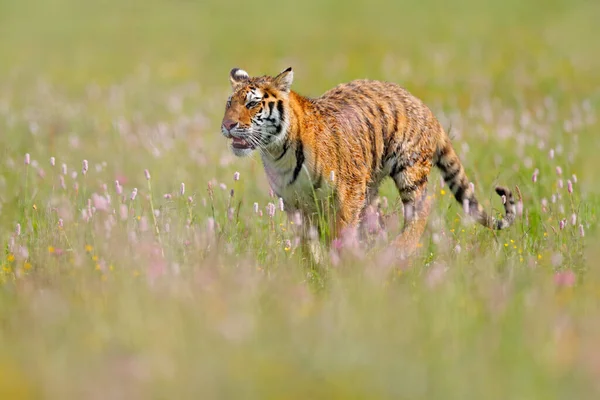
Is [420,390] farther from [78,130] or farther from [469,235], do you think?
[78,130]

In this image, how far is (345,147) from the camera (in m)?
7.62

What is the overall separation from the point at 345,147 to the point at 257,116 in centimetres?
88

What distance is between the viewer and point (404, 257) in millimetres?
6297

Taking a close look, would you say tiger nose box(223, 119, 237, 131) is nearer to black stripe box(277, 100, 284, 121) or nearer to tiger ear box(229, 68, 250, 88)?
black stripe box(277, 100, 284, 121)

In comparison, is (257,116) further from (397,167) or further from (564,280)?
(564,280)

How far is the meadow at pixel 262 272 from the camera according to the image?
3713 millimetres

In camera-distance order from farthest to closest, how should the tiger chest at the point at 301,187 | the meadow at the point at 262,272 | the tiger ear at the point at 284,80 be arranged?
the tiger ear at the point at 284,80, the tiger chest at the point at 301,187, the meadow at the point at 262,272

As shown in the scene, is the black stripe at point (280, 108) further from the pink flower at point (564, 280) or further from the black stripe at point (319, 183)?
the pink flower at point (564, 280)

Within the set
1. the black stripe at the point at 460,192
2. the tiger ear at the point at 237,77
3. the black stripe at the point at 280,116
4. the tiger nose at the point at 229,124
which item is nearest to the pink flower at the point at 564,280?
the black stripe at the point at 280,116

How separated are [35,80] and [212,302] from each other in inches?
598

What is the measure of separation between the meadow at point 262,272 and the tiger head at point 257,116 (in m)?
0.45


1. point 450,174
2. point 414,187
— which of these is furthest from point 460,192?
point 414,187

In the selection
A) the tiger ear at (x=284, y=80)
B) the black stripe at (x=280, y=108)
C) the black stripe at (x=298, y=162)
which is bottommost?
the black stripe at (x=298, y=162)

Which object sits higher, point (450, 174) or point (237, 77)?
point (237, 77)
